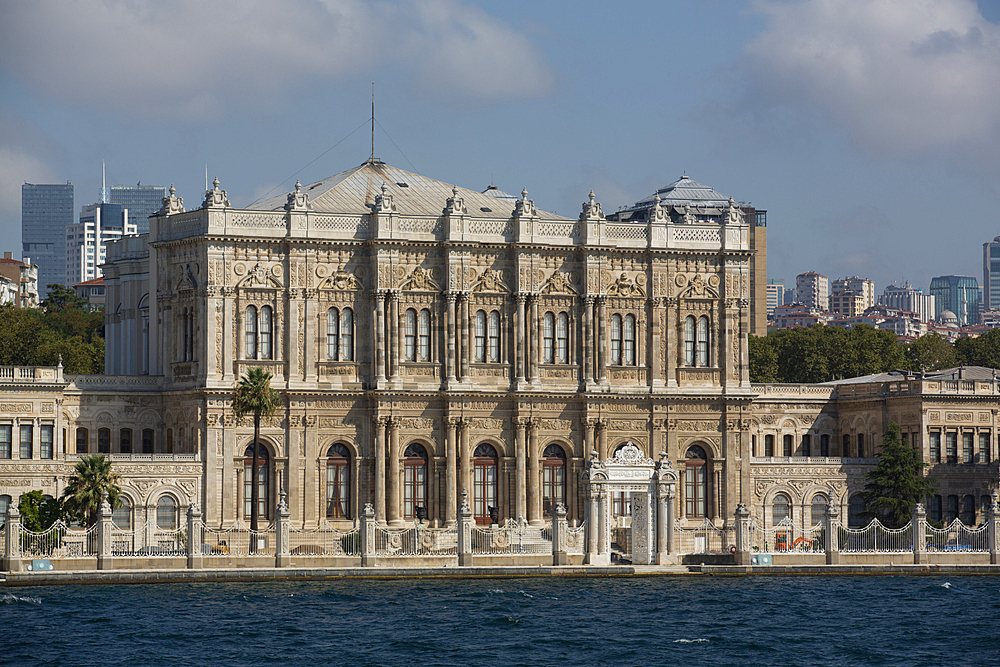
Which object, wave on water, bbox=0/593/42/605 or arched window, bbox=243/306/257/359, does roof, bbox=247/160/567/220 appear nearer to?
arched window, bbox=243/306/257/359

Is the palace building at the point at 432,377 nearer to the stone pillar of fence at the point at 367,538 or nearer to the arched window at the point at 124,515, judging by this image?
the arched window at the point at 124,515

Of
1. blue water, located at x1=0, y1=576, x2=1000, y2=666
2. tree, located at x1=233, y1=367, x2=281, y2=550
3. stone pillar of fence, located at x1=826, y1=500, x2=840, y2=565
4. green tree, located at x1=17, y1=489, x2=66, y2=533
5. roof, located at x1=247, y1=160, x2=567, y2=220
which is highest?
roof, located at x1=247, y1=160, x2=567, y2=220

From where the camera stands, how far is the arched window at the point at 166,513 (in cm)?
6631

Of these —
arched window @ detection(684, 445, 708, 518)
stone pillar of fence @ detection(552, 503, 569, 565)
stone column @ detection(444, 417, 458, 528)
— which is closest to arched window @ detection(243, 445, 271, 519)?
stone column @ detection(444, 417, 458, 528)

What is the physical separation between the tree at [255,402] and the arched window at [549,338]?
34.5 ft

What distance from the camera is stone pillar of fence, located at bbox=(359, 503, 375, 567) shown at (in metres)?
59.4

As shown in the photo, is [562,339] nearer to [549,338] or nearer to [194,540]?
[549,338]

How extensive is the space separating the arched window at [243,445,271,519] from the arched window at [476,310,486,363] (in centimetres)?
881

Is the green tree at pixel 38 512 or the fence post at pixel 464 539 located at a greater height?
the green tree at pixel 38 512

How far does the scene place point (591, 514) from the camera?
6269 cm

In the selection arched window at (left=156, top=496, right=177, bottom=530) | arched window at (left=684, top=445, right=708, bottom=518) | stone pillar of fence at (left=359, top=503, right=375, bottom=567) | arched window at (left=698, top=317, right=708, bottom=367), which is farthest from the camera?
arched window at (left=698, top=317, right=708, bottom=367)

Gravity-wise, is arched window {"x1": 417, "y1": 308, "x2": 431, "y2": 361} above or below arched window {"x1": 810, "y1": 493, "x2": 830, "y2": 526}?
above

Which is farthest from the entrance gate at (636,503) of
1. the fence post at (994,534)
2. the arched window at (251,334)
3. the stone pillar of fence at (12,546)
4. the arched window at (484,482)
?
the stone pillar of fence at (12,546)

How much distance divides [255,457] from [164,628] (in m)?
18.0
